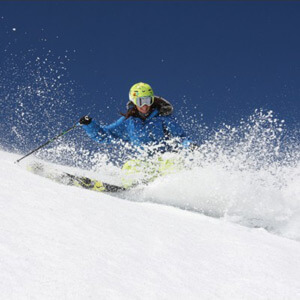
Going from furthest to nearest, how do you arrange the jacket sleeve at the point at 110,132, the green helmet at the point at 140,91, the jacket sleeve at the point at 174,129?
the jacket sleeve at the point at 110,132, the jacket sleeve at the point at 174,129, the green helmet at the point at 140,91

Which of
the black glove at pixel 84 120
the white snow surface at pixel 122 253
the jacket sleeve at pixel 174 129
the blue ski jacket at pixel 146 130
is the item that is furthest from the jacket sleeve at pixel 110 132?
the white snow surface at pixel 122 253

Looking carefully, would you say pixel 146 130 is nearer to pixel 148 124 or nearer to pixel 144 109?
pixel 148 124

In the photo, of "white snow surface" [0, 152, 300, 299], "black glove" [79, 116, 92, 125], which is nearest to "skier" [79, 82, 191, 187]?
"black glove" [79, 116, 92, 125]

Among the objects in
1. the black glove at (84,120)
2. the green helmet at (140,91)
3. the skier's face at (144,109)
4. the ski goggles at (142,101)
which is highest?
the green helmet at (140,91)

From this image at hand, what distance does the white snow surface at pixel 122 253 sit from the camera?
195 centimetres

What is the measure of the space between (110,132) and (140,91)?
95cm

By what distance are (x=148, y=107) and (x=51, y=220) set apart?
429 centimetres

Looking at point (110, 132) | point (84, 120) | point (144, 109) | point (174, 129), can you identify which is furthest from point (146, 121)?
point (84, 120)

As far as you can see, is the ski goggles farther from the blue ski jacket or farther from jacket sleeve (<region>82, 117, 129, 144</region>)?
jacket sleeve (<region>82, 117, 129, 144</region>)

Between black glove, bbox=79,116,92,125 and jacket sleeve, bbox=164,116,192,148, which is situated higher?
A: jacket sleeve, bbox=164,116,192,148

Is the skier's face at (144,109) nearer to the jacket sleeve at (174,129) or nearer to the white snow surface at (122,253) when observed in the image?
the jacket sleeve at (174,129)

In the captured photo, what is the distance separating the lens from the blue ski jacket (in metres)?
6.74

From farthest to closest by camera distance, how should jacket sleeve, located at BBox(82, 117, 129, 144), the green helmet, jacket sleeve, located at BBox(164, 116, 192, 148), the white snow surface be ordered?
1. jacket sleeve, located at BBox(82, 117, 129, 144)
2. jacket sleeve, located at BBox(164, 116, 192, 148)
3. the green helmet
4. the white snow surface

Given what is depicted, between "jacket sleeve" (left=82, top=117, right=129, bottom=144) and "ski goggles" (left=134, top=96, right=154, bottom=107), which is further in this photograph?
"jacket sleeve" (left=82, top=117, right=129, bottom=144)
